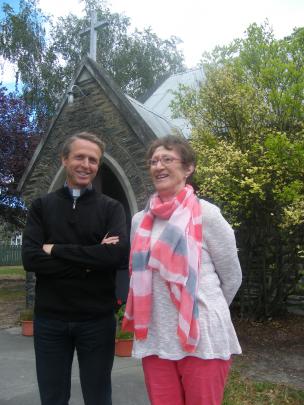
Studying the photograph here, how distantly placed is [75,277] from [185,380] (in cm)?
82

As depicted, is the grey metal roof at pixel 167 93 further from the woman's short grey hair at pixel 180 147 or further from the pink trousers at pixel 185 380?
the pink trousers at pixel 185 380

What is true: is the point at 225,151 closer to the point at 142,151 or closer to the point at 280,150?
the point at 280,150

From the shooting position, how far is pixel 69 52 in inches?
875

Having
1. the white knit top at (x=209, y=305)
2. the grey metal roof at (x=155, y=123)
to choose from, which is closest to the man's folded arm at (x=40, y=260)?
the white knit top at (x=209, y=305)

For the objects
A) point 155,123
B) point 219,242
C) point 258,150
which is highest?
point 155,123

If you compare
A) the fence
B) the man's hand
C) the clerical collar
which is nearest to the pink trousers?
the man's hand

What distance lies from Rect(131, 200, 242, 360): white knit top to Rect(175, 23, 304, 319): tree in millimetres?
3651

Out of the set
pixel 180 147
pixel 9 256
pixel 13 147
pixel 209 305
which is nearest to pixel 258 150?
pixel 180 147

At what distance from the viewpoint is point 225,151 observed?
6254 mm

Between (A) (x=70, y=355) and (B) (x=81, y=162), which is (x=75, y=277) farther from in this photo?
(B) (x=81, y=162)

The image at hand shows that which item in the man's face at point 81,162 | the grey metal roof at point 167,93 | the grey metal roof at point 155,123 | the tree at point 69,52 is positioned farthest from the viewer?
the tree at point 69,52

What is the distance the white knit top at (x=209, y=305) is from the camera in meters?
2.12

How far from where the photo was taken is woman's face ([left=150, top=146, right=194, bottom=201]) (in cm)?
235

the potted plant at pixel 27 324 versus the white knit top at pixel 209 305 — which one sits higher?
the white knit top at pixel 209 305
